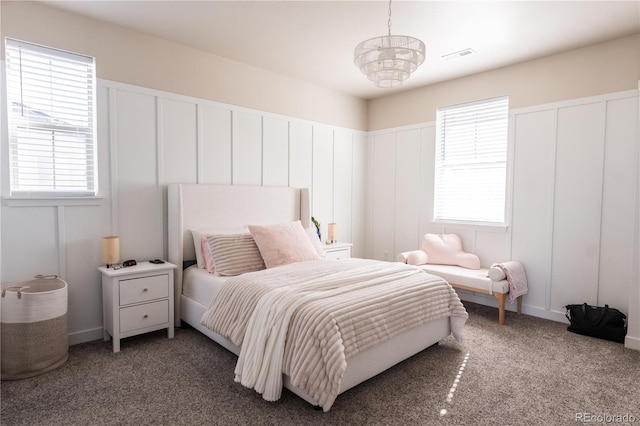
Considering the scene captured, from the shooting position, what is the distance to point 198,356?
2857 millimetres

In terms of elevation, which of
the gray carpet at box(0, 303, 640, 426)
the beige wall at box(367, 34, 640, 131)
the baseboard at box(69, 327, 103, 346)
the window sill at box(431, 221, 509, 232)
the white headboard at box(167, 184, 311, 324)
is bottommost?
the gray carpet at box(0, 303, 640, 426)

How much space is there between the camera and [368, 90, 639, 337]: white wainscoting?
133 inches

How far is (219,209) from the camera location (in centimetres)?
378

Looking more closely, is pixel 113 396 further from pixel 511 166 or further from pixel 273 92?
pixel 511 166

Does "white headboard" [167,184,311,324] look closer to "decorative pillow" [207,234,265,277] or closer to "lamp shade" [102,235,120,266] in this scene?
"decorative pillow" [207,234,265,277]

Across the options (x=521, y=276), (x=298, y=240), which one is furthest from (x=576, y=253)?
(x=298, y=240)

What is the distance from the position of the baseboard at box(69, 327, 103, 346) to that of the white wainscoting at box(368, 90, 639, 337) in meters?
4.04

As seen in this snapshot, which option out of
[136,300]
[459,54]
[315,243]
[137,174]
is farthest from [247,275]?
A: [459,54]

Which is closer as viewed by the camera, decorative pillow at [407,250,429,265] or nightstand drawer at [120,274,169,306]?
nightstand drawer at [120,274,169,306]

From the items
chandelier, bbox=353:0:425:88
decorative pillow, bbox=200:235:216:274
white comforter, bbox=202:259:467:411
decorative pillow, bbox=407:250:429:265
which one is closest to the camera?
white comforter, bbox=202:259:467:411

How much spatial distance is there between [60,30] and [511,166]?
4562 mm

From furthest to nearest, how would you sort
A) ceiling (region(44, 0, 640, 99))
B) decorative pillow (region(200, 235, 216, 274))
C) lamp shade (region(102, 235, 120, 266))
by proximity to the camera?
1. decorative pillow (region(200, 235, 216, 274))
2. lamp shade (region(102, 235, 120, 266))
3. ceiling (region(44, 0, 640, 99))

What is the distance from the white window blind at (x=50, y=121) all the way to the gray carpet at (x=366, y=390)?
1420 millimetres

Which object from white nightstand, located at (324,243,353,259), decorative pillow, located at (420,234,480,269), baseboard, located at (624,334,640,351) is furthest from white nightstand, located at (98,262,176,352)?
baseboard, located at (624,334,640,351)
